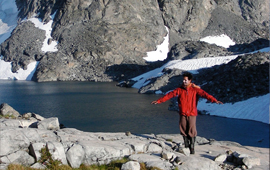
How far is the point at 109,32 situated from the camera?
261 ft

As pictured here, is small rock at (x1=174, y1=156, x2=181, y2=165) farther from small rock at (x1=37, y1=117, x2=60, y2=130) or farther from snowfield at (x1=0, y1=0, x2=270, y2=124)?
snowfield at (x1=0, y1=0, x2=270, y2=124)

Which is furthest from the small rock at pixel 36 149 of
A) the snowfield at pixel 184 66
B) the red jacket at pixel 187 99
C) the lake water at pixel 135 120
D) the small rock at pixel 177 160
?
the snowfield at pixel 184 66

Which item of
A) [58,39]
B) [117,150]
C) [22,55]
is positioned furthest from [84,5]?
[117,150]

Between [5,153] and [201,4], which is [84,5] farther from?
[5,153]

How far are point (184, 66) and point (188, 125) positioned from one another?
40.3 m

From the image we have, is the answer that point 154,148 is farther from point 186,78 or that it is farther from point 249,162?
point 249,162

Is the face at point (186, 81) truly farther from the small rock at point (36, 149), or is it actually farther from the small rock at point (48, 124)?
the small rock at point (48, 124)

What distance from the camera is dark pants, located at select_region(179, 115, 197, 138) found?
30.3 ft

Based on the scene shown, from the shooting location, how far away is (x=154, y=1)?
9338cm

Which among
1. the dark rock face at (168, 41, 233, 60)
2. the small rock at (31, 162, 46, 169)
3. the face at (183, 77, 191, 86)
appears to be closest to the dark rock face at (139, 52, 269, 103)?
the dark rock face at (168, 41, 233, 60)

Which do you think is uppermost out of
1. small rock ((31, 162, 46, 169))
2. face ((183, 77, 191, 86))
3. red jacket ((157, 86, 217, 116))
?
face ((183, 77, 191, 86))

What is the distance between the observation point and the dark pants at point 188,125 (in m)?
9.25

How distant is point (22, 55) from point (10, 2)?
212 feet

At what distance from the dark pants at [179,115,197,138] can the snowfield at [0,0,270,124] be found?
15.7 meters
